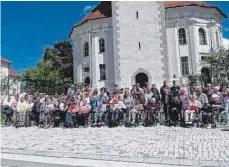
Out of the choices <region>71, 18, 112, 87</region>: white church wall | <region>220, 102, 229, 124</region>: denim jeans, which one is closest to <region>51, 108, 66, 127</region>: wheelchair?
<region>220, 102, 229, 124</region>: denim jeans

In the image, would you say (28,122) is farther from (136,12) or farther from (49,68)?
(49,68)

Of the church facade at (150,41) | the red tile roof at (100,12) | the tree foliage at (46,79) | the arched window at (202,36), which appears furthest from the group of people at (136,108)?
the arched window at (202,36)

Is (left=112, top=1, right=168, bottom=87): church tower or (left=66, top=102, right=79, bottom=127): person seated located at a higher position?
(left=112, top=1, right=168, bottom=87): church tower

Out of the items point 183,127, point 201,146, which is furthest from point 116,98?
point 201,146

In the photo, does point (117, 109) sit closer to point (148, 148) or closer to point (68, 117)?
point (68, 117)

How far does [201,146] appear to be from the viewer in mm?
8039

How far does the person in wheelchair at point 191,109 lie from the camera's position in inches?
494

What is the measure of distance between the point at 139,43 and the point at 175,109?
1960 cm

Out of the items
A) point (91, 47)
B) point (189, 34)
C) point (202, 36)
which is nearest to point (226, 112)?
point (189, 34)

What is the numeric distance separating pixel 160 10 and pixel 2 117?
63.9ft

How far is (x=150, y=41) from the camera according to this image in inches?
1253

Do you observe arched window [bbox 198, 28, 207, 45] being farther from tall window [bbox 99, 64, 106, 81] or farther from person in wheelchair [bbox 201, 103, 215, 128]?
person in wheelchair [bbox 201, 103, 215, 128]

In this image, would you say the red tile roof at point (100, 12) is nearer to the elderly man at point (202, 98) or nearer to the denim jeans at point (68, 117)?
the denim jeans at point (68, 117)

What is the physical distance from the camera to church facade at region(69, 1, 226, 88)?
104ft
